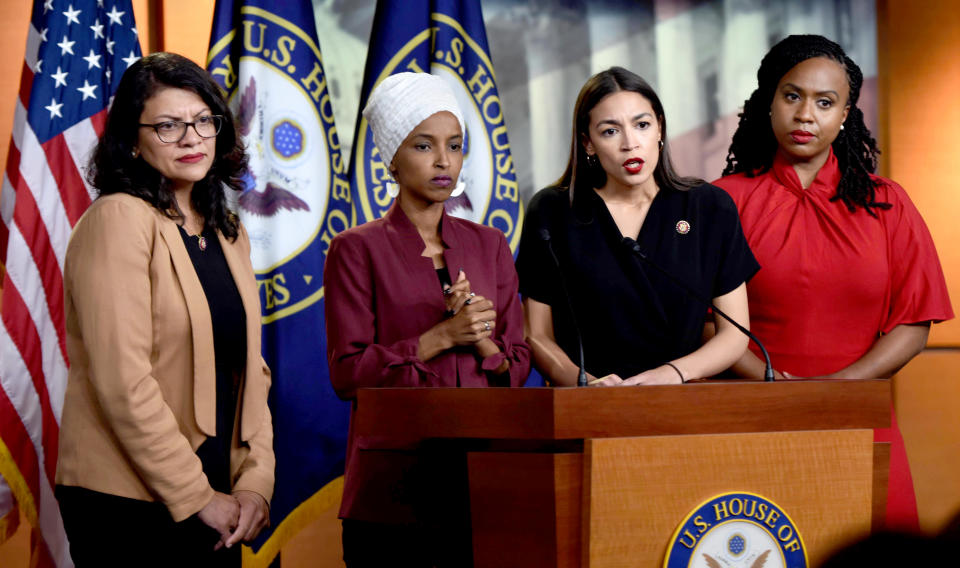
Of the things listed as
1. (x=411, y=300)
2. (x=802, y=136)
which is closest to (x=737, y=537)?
(x=411, y=300)

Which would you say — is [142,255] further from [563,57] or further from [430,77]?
[563,57]

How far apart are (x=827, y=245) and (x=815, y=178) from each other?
0.21 metres

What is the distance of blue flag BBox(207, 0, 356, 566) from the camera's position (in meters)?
3.26

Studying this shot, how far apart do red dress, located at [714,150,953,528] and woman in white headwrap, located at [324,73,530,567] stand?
0.75 metres

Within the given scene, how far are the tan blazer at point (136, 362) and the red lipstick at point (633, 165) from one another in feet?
3.44

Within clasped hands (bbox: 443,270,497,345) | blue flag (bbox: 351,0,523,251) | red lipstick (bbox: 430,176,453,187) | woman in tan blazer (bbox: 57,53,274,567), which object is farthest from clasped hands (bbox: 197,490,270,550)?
blue flag (bbox: 351,0,523,251)

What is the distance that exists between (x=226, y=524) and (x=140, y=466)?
0.22 m

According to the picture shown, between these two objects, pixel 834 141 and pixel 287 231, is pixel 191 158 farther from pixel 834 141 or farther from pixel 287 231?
pixel 834 141

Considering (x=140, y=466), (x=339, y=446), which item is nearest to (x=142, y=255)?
(x=140, y=466)

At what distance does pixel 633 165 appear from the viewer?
240 cm

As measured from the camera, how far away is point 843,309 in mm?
2623

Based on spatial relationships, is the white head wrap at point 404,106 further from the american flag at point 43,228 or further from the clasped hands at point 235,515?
the american flag at point 43,228

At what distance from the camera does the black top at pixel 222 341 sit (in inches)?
81.7

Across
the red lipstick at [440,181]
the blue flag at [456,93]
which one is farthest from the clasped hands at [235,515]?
the blue flag at [456,93]
